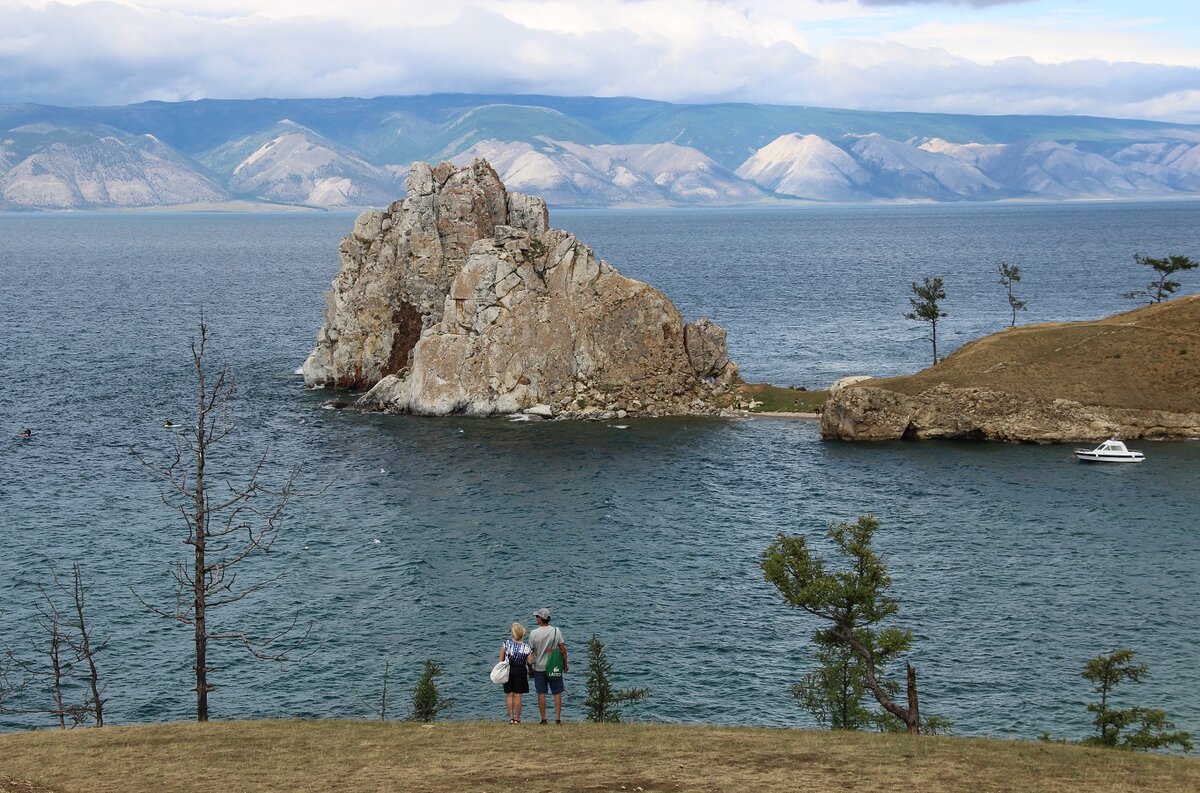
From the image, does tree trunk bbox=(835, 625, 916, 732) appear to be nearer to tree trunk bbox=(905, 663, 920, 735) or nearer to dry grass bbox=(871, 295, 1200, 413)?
tree trunk bbox=(905, 663, 920, 735)

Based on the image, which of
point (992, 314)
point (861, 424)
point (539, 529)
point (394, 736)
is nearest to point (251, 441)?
point (539, 529)

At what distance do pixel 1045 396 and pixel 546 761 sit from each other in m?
81.2

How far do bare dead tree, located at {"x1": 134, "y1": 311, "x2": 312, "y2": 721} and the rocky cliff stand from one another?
162 feet

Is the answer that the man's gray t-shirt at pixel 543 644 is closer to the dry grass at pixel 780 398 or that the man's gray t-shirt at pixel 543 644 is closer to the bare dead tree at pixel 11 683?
the bare dead tree at pixel 11 683

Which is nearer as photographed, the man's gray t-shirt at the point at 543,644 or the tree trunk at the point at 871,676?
the man's gray t-shirt at the point at 543,644

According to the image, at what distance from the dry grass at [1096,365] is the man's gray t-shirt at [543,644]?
241 feet

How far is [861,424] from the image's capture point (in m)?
101

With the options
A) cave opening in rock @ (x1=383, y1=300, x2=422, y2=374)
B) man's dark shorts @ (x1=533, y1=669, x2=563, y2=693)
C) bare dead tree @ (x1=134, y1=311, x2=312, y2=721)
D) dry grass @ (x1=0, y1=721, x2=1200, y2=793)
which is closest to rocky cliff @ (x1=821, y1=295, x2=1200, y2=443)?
cave opening in rock @ (x1=383, y1=300, x2=422, y2=374)

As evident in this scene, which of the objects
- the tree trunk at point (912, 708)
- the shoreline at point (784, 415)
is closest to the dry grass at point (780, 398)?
the shoreline at point (784, 415)

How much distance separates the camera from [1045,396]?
10156 cm

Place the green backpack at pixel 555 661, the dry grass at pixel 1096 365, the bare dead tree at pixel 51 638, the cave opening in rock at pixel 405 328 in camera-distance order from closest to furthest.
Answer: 1. the green backpack at pixel 555 661
2. the bare dead tree at pixel 51 638
3. the dry grass at pixel 1096 365
4. the cave opening in rock at pixel 405 328

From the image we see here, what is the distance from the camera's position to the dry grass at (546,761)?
1131 inches

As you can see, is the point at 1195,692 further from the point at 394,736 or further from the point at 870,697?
the point at 394,736

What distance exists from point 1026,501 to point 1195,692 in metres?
31.1
